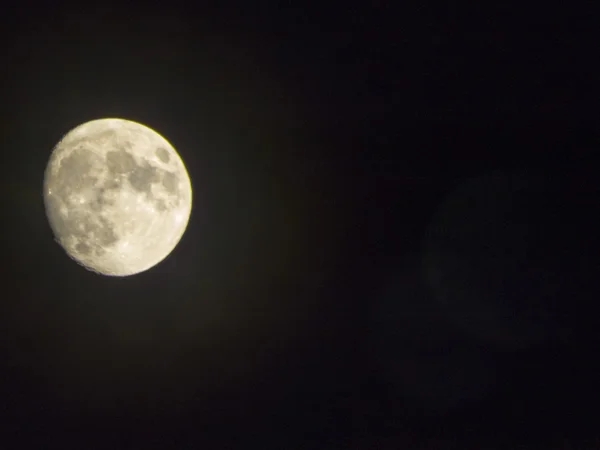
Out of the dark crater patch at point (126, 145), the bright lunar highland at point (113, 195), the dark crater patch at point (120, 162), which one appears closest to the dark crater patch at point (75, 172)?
the bright lunar highland at point (113, 195)

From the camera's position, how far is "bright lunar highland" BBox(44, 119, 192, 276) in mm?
4516

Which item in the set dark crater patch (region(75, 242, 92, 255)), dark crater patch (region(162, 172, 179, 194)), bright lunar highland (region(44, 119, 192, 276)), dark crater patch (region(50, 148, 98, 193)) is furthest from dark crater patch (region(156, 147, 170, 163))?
dark crater patch (region(75, 242, 92, 255))

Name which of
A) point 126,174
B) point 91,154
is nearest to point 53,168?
point 91,154

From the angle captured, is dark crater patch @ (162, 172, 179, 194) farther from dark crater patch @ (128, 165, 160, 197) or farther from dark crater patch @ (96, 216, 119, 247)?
dark crater patch @ (96, 216, 119, 247)

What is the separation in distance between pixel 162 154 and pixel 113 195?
717mm

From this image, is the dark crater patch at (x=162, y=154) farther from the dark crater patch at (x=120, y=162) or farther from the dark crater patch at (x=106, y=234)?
the dark crater patch at (x=106, y=234)

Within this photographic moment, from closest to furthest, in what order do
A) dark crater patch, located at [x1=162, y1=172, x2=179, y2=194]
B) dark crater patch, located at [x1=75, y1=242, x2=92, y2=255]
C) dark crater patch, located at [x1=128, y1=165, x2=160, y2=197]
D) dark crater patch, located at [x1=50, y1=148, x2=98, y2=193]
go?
dark crater patch, located at [x1=50, y1=148, x2=98, y2=193]
dark crater patch, located at [x1=128, y1=165, x2=160, y2=197]
dark crater patch, located at [x1=75, y1=242, x2=92, y2=255]
dark crater patch, located at [x1=162, y1=172, x2=179, y2=194]

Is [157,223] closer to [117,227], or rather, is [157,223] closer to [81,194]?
[117,227]

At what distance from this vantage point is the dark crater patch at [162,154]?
4.95 meters

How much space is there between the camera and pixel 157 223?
4902mm

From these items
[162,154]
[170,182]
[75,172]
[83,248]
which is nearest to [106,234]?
[83,248]

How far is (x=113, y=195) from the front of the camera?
4.51m

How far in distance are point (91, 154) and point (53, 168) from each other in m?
0.41

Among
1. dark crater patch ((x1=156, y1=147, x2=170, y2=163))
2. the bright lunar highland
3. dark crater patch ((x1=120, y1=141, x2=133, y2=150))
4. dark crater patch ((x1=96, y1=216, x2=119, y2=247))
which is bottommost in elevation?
dark crater patch ((x1=96, y1=216, x2=119, y2=247))
